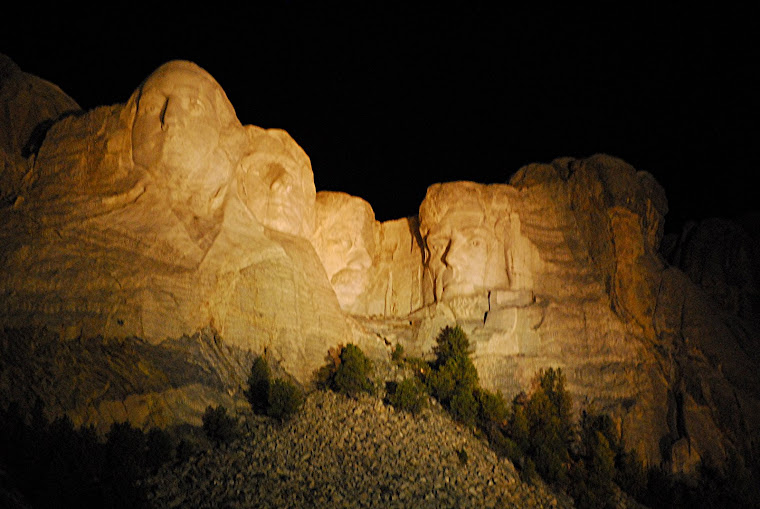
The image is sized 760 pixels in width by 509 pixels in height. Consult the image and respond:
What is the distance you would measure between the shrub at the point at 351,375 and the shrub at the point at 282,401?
1.79m

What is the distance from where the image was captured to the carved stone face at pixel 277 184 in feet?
68.9

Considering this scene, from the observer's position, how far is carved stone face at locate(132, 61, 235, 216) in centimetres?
1758

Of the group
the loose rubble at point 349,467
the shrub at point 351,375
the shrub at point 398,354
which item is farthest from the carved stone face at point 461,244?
the loose rubble at point 349,467

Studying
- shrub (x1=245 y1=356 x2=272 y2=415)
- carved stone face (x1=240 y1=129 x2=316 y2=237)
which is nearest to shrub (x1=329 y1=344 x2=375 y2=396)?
shrub (x1=245 y1=356 x2=272 y2=415)

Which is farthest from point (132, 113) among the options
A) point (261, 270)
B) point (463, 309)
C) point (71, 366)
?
point (463, 309)

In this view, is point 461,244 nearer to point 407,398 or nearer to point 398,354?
point 398,354

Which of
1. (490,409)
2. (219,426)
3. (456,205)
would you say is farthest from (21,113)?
(490,409)

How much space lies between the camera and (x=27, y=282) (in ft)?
48.1

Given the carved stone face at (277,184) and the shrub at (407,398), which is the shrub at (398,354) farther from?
the carved stone face at (277,184)

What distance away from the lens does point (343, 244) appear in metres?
25.7

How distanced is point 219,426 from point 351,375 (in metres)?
4.70

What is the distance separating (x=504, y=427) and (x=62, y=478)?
44.2 ft

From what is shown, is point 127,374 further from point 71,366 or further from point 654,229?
point 654,229

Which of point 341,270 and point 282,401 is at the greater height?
point 341,270
